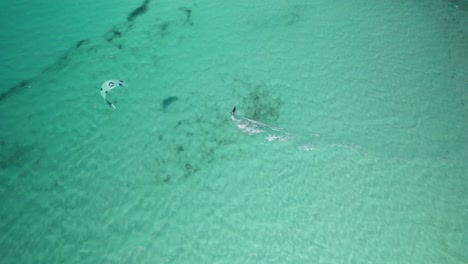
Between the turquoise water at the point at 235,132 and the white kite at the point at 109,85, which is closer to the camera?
the turquoise water at the point at 235,132

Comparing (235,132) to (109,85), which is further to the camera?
(109,85)

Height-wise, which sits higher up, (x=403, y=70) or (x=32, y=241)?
(x=403, y=70)

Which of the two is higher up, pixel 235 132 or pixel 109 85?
pixel 109 85

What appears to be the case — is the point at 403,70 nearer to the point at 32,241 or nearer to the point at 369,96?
the point at 369,96

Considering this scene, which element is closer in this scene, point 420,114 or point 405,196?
point 405,196

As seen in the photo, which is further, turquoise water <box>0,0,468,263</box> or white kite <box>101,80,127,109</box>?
white kite <box>101,80,127,109</box>

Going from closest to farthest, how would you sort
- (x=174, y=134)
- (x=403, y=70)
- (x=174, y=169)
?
(x=174, y=169), (x=174, y=134), (x=403, y=70)

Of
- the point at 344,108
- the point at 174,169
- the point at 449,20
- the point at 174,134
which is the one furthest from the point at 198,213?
the point at 449,20

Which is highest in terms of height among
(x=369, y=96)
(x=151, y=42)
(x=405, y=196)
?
(x=151, y=42)
